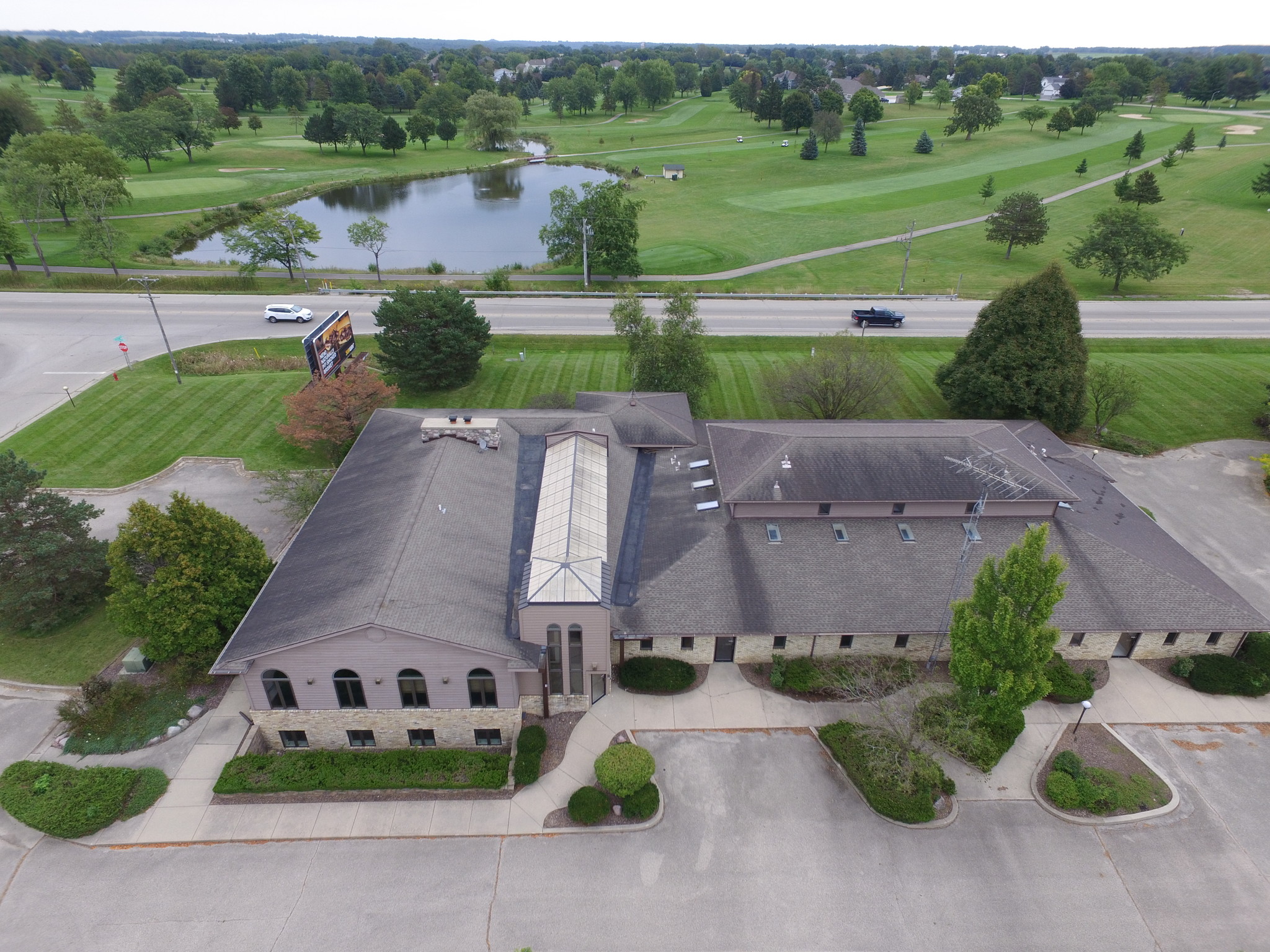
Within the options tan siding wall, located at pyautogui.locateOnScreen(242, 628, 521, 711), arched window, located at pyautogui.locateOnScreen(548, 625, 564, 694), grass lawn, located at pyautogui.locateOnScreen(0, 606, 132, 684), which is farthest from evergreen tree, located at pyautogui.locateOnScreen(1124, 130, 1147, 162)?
grass lawn, located at pyautogui.locateOnScreen(0, 606, 132, 684)

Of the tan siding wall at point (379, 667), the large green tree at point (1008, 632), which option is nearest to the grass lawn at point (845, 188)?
the large green tree at point (1008, 632)

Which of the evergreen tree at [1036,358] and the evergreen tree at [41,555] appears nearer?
the evergreen tree at [41,555]

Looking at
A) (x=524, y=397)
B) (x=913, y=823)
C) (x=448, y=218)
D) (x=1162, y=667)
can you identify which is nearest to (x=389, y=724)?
(x=913, y=823)

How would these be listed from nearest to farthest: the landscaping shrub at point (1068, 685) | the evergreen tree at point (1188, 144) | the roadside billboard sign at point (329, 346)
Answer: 1. the landscaping shrub at point (1068, 685)
2. the roadside billboard sign at point (329, 346)
3. the evergreen tree at point (1188, 144)

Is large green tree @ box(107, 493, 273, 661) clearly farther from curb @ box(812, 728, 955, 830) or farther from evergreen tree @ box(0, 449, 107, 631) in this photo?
curb @ box(812, 728, 955, 830)

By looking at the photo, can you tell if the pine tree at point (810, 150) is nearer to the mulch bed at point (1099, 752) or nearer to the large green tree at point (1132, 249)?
the large green tree at point (1132, 249)

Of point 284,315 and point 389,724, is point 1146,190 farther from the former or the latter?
point 389,724
